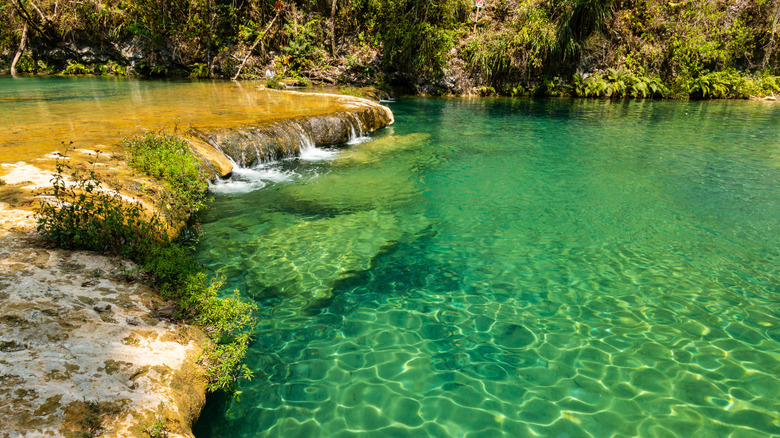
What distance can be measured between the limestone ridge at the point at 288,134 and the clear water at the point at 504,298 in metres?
0.58

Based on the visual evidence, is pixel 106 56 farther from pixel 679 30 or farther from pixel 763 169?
pixel 679 30

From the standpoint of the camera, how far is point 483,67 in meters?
23.4

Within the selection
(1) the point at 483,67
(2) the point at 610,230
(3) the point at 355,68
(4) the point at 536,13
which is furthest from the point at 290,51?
(2) the point at 610,230

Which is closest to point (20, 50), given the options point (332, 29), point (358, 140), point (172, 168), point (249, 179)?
point (332, 29)

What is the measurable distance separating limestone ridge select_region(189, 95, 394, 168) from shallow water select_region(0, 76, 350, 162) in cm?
44

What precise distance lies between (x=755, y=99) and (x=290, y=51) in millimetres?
26886

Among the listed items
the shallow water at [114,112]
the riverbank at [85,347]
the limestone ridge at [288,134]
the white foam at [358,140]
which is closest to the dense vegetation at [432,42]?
the shallow water at [114,112]

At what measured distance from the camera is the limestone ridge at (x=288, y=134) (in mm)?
8698

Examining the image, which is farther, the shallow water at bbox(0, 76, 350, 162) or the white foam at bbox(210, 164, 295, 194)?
the white foam at bbox(210, 164, 295, 194)

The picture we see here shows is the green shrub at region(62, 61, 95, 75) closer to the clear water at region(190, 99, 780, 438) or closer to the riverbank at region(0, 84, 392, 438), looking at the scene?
the clear water at region(190, 99, 780, 438)

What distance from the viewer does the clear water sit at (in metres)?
3.23

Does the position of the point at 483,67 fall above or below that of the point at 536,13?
below

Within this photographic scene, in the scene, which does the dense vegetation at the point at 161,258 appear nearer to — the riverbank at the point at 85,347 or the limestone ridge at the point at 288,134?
the riverbank at the point at 85,347

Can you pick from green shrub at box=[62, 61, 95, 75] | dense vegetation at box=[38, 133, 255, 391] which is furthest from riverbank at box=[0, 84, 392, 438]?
green shrub at box=[62, 61, 95, 75]
